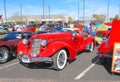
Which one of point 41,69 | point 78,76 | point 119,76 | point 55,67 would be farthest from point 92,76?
point 41,69

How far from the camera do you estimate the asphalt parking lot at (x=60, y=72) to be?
6.24m

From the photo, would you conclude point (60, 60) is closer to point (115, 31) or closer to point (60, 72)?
point (60, 72)

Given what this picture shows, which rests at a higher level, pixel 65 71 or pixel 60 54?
pixel 60 54

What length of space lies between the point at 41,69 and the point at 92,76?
6.68 ft

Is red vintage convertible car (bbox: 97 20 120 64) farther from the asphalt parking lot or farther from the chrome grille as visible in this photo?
the chrome grille

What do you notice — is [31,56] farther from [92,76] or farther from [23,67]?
[92,76]

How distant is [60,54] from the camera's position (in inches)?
291

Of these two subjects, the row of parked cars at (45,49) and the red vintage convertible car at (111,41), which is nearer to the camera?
the red vintage convertible car at (111,41)

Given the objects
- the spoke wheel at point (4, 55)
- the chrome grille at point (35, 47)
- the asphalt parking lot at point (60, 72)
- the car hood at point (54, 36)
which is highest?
the car hood at point (54, 36)

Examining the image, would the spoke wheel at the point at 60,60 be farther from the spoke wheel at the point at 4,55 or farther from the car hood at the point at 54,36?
the spoke wheel at the point at 4,55

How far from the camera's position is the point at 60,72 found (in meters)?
7.05

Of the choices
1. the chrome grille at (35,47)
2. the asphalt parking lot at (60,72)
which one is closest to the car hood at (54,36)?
the chrome grille at (35,47)

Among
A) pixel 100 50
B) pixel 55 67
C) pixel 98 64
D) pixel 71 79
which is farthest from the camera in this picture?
pixel 98 64

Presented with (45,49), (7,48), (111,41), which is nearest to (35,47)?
(45,49)
